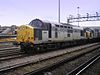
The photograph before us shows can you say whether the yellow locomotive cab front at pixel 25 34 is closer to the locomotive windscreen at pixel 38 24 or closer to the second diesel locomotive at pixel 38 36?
the second diesel locomotive at pixel 38 36

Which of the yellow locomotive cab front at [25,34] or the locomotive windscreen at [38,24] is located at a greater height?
the locomotive windscreen at [38,24]

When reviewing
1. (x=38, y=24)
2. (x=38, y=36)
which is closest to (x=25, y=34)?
(x=38, y=36)

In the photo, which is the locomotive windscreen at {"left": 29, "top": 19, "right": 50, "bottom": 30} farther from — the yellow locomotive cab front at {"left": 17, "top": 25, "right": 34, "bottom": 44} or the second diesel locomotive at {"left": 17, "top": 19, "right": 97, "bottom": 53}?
the yellow locomotive cab front at {"left": 17, "top": 25, "right": 34, "bottom": 44}

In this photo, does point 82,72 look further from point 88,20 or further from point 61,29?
point 88,20

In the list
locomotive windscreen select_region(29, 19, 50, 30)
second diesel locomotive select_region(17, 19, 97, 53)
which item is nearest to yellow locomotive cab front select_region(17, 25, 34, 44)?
second diesel locomotive select_region(17, 19, 97, 53)

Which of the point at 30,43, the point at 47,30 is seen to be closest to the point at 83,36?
the point at 47,30

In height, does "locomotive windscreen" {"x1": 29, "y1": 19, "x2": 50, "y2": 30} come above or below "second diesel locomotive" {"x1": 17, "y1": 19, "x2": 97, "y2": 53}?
above

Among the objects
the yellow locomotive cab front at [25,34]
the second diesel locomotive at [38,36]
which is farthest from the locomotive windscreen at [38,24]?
the yellow locomotive cab front at [25,34]

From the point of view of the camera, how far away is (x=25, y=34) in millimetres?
20625

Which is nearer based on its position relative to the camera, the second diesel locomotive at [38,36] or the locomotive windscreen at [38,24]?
the second diesel locomotive at [38,36]

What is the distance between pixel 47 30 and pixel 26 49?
297 cm

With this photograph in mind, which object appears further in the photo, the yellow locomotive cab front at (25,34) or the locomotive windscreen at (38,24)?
the locomotive windscreen at (38,24)

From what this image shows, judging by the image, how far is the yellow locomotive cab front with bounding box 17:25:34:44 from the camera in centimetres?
2012

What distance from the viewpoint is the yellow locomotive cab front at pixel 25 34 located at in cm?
2012
